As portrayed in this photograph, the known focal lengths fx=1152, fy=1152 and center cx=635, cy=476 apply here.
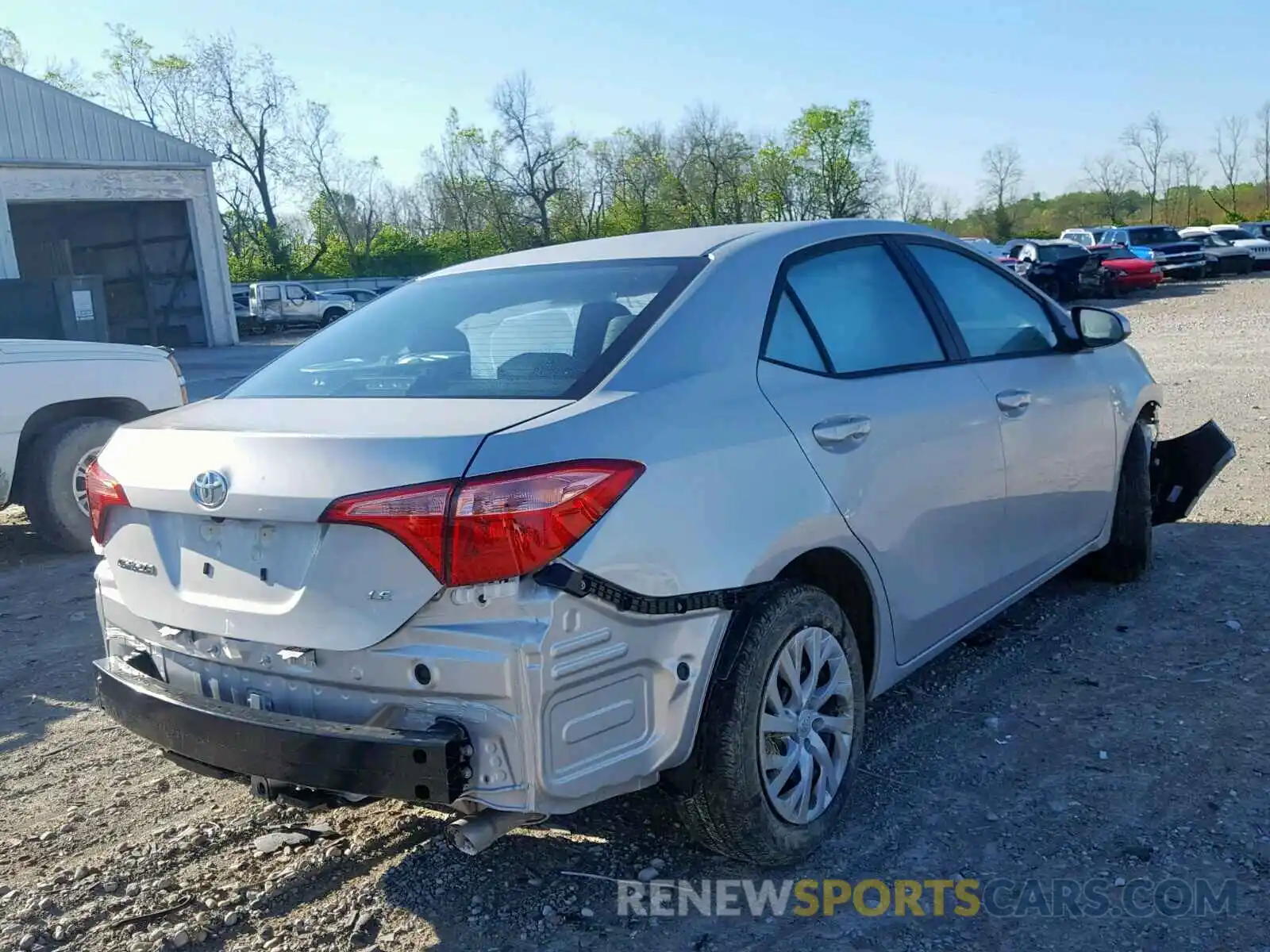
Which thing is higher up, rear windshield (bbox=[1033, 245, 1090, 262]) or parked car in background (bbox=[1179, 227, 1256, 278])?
rear windshield (bbox=[1033, 245, 1090, 262])

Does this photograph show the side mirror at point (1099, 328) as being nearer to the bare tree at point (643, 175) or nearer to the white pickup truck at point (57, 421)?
the white pickup truck at point (57, 421)

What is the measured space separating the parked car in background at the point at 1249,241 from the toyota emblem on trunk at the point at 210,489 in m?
42.4

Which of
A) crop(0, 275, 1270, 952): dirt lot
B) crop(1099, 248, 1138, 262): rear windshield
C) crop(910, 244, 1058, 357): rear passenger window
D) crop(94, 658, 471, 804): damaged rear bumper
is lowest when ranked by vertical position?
crop(0, 275, 1270, 952): dirt lot

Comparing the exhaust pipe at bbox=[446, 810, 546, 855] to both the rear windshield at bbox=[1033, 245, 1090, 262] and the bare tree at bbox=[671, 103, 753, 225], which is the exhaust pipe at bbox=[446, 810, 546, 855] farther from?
the bare tree at bbox=[671, 103, 753, 225]

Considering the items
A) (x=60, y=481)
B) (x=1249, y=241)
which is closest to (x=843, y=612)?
(x=60, y=481)

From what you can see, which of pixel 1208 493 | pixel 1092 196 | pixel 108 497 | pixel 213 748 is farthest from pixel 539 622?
pixel 1092 196

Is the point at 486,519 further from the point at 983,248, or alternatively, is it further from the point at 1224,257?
the point at 1224,257

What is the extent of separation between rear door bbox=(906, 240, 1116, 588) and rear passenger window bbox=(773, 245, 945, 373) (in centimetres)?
23

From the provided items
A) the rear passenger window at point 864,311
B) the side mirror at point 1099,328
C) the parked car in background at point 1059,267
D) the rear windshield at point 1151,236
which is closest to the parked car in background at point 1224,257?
the rear windshield at point 1151,236

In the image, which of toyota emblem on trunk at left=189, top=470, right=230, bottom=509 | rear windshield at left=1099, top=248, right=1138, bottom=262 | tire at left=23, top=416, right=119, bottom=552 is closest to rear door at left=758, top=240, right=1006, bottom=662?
toyota emblem on trunk at left=189, top=470, right=230, bottom=509

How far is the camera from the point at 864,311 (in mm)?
3697

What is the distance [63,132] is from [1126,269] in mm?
26145

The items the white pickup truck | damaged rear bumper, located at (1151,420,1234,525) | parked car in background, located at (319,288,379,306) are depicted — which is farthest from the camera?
parked car in background, located at (319,288,379,306)

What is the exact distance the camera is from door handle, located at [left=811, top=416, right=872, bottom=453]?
→ 3186 millimetres
